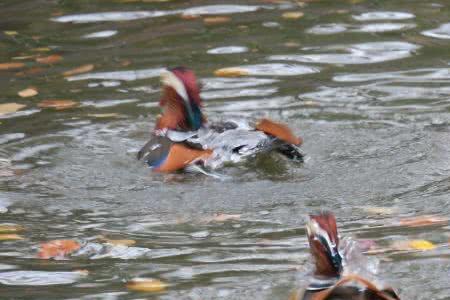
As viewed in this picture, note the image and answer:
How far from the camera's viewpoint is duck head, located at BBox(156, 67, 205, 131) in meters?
7.88

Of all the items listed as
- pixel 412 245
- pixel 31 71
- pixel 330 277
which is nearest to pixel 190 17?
pixel 31 71

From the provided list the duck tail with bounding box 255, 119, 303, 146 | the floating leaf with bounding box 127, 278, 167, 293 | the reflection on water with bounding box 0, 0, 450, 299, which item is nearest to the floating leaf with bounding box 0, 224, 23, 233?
the reflection on water with bounding box 0, 0, 450, 299

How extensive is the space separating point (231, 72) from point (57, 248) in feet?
12.7

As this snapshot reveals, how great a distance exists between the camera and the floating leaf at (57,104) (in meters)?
9.37

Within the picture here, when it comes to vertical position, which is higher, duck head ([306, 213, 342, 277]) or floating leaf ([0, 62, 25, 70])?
duck head ([306, 213, 342, 277])

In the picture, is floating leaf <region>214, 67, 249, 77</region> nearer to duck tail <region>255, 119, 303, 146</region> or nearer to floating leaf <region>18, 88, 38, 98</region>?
floating leaf <region>18, 88, 38, 98</region>

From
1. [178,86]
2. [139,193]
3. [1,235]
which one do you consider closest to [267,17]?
[178,86]

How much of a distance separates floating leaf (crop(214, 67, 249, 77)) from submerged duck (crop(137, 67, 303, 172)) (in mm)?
1836

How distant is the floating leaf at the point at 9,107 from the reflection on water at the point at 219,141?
0.04 m

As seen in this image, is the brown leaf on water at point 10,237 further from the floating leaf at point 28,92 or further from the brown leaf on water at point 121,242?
the floating leaf at point 28,92

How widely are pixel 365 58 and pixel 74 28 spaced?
9.78ft

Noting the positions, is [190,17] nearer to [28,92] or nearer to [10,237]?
[28,92]

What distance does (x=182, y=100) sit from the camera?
7930mm

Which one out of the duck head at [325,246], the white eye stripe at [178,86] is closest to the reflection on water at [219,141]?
the duck head at [325,246]
